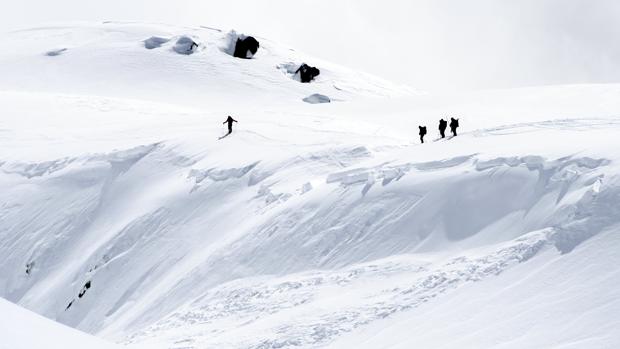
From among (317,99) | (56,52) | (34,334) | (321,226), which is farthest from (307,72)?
(34,334)

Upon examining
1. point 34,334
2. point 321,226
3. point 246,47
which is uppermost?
point 34,334

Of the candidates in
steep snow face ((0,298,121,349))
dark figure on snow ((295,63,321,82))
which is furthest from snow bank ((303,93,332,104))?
steep snow face ((0,298,121,349))

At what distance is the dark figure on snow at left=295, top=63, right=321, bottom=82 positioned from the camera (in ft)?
272

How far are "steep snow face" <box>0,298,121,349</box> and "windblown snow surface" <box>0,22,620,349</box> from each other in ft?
0.18

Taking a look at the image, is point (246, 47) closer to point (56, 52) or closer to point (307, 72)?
point (307, 72)

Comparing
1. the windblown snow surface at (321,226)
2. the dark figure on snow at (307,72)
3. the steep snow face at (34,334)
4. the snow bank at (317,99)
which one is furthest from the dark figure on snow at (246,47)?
the steep snow face at (34,334)

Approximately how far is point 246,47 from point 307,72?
24.0 feet

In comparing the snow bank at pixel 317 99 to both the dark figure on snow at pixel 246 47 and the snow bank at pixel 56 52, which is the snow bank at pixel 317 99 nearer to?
the dark figure on snow at pixel 246 47

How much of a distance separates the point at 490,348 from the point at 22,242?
75.6 feet

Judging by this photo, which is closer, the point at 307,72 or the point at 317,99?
the point at 317,99

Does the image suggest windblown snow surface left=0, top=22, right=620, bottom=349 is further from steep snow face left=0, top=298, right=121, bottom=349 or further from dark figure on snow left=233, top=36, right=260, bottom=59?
dark figure on snow left=233, top=36, right=260, bottom=59

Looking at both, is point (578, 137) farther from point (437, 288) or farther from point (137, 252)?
point (137, 252)

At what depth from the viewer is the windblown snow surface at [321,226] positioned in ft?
60.7

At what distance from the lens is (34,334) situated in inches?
368
